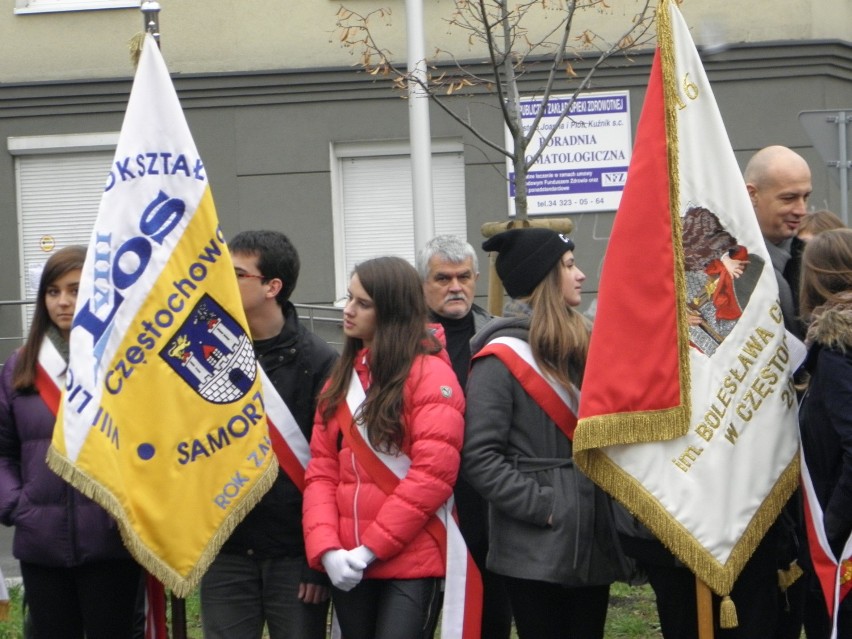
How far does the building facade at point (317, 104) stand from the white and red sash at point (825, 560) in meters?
8.60

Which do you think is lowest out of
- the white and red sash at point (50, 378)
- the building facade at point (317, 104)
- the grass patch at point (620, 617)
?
the grass patch at point (620, 617)

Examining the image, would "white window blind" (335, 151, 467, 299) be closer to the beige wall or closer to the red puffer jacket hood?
the beige wall

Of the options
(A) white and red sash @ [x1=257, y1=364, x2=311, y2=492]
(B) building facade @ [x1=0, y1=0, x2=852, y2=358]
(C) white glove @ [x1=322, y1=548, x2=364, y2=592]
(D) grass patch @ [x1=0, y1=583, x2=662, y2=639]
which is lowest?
(D) grass patch @ [x1=0, y1=583, x2=662, y2=639]

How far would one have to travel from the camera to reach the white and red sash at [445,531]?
4.26 meters

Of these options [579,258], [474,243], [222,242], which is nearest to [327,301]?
[474,243]

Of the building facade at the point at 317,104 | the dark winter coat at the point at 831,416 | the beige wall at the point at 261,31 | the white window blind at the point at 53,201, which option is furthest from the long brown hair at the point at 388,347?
the white window blind at the point at 53,201

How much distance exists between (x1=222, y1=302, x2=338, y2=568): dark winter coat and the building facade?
810 centimetres

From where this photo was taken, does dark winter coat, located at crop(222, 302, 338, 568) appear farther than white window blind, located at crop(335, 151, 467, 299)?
No

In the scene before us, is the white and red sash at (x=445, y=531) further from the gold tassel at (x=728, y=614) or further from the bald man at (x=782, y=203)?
the bald man at (x=782, y=203)

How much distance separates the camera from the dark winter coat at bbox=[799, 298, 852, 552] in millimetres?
3854

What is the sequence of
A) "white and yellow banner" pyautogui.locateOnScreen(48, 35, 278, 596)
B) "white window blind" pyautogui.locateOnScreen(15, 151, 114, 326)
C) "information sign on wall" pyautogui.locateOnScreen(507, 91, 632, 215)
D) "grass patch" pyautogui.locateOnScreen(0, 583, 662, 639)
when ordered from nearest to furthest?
"white and yellow banner" pyautogui.locateOnScreen(48, 35, 278, 596)
"grass patch" pyautogui.locateOnScreen(0, 583, 662, 639)
"information sign on wall" pyautogui.locateOnScreen(507, 91, 632, 215)
"white window blind" pyautogui.locateOnScreen(15, 151, 114, 326)

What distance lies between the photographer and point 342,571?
4109 mm

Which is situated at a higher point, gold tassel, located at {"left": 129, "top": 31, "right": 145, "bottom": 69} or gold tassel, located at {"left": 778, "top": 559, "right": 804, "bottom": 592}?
gold tassel, located at {"left": 129, "top": 31, "right": 145, "bottom": 69}

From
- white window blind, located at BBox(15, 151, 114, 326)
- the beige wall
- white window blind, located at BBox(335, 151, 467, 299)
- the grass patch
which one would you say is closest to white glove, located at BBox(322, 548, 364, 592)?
the grass patch
